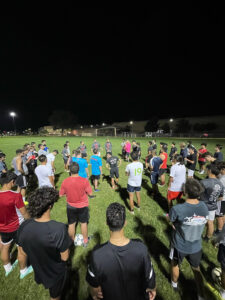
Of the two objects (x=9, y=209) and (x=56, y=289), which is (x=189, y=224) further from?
(x=9, y=209)

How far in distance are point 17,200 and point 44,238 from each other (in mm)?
1460

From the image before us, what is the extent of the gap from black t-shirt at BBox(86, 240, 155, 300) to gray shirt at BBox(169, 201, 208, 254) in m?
1.16

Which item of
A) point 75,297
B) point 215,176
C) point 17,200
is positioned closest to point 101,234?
point 75,297

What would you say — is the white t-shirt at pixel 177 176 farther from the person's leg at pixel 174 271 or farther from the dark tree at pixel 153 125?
the dark tree at pixel 153 125

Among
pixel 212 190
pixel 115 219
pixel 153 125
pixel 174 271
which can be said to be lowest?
pixel 174 271

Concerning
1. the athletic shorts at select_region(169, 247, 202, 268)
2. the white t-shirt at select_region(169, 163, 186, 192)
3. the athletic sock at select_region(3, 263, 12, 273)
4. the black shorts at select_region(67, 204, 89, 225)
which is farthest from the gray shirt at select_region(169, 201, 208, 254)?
the athletic sock at select_region(3, 263, 12, 273)

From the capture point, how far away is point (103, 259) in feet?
4.74

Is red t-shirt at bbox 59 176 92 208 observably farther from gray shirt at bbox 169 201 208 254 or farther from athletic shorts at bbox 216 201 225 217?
athletic shorts at bbox 216 201 225 217

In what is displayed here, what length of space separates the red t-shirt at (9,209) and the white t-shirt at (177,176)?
4.44 m

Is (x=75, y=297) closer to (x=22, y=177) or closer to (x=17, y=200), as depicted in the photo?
(x=17, y=200)

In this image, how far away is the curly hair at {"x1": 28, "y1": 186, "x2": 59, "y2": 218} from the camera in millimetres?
1903

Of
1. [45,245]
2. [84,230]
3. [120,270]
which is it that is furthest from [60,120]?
[120,270]

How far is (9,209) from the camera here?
2.82 m

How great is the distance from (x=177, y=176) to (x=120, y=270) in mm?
3795
